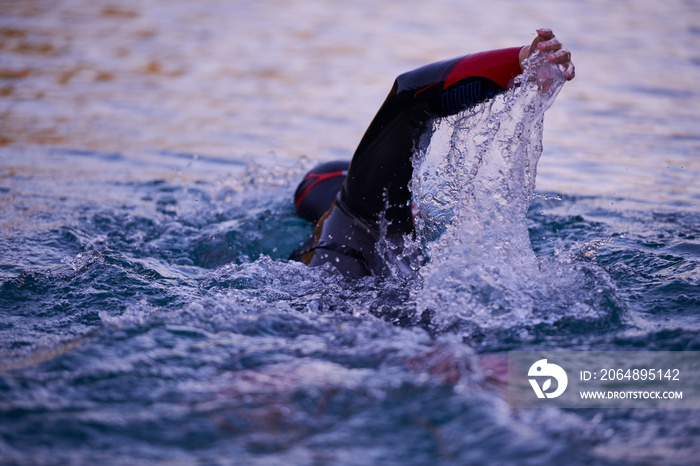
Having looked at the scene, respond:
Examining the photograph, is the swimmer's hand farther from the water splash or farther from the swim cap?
the swim cap

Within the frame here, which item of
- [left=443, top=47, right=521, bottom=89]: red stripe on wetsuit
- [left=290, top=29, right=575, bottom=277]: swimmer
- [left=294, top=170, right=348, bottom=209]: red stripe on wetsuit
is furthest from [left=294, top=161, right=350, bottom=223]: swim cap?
[left=443, top=47, right=521, bottom=89]: red stripe on wetsuit

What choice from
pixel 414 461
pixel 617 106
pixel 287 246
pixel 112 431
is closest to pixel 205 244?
Result: pixel 287 246

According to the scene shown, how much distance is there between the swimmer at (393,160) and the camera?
114 inches

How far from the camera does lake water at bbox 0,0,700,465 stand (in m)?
2.19

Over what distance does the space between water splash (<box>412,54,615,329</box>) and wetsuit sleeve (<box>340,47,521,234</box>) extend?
7 centimetres

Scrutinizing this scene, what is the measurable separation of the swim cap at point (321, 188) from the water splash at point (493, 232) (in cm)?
88

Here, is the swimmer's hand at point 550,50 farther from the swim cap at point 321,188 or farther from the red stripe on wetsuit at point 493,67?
the swim cap at point 321,188

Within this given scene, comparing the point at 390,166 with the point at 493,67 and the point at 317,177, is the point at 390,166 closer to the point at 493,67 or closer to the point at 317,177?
the point at 493,67

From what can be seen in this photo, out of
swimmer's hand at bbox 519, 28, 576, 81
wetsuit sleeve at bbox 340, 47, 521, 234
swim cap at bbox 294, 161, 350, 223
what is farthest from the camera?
swim cap at bbox 294, 161, 350, 223

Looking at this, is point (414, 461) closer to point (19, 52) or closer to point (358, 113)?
point (358, 113)

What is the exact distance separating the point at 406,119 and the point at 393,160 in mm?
185

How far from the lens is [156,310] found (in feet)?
10.2

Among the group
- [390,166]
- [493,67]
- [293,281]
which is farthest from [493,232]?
[293,281]

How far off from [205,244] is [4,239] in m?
1.11
